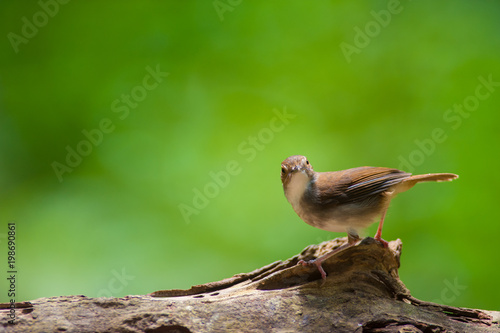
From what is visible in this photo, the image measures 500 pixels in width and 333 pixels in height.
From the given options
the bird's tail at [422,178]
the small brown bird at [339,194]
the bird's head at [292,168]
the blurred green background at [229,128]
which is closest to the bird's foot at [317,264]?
the small brown bird at [339,194]

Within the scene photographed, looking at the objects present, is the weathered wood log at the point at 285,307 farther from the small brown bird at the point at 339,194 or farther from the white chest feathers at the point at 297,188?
the white chest feathers at the point at 297,188

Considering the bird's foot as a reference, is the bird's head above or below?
above

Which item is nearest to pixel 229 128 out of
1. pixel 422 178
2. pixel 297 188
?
pixel 297 188

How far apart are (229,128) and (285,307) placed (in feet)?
7.70

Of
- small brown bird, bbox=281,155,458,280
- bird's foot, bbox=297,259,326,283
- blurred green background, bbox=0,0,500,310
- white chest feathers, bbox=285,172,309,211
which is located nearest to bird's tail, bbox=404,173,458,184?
small brown bird, bbox=281,155,458,280

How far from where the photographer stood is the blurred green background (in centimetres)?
443

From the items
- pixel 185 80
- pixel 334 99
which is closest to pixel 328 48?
pixel 334 99

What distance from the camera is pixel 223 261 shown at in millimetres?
4457

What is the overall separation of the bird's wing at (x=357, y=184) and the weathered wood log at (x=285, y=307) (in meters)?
0.31

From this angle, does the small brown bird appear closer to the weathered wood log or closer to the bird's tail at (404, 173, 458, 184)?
the bird's tail at (404, 173, 458, 184)

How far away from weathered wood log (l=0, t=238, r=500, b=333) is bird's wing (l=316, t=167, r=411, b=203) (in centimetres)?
31

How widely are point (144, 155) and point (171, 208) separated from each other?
0.57 m

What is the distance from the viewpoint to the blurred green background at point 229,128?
4.43 meters

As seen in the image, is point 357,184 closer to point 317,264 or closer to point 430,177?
point 430,177
